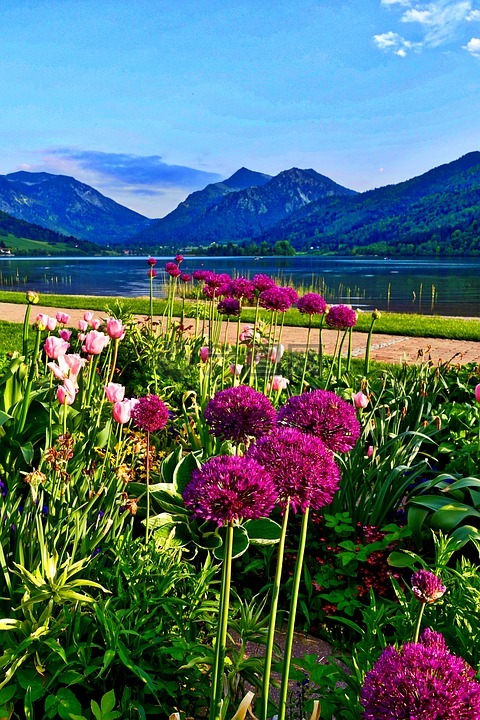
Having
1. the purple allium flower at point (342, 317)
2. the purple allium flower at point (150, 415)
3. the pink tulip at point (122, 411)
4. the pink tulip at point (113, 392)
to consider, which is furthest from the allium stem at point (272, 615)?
the purple allium flower at point (342, 317)

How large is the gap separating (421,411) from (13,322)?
9.78 metres

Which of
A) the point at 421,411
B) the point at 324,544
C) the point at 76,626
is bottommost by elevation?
the point at 324,544

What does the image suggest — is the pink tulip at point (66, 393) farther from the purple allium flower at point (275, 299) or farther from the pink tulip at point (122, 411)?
the purple allium flower at point (275, 299)

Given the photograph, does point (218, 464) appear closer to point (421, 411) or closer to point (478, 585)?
point (478, 585)

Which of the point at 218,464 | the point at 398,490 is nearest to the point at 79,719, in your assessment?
the point at 218,464

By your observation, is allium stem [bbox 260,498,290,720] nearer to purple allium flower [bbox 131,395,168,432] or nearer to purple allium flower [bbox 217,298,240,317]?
purple allium flower [bbox 131,395,168,432]

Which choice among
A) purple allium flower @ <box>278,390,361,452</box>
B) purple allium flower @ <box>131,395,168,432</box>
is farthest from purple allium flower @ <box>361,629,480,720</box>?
purple allium flower @ <box>131,395,168,432</box>

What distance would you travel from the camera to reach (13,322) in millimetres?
12000

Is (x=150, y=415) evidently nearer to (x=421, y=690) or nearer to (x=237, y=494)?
(x=237, y=494)

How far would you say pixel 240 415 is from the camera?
186 centimetres

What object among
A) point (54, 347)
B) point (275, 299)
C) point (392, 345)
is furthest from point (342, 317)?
point (392, 345)

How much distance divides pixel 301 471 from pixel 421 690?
1.69 feet

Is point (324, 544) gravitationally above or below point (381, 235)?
below

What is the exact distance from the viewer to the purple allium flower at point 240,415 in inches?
73.1
